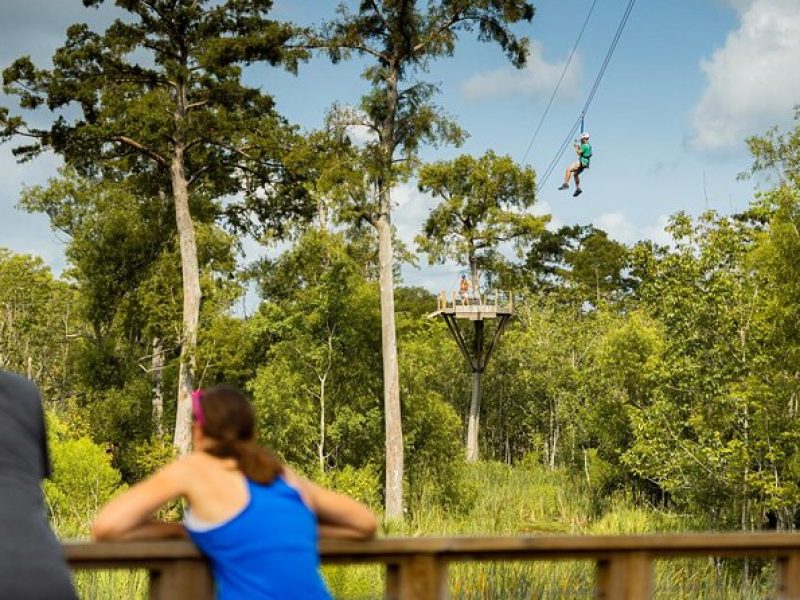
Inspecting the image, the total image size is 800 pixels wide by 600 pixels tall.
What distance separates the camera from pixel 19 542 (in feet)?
6.73

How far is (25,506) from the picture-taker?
2145 mm

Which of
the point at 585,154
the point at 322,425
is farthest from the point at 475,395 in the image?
the point at 585,154

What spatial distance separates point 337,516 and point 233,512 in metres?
0.31

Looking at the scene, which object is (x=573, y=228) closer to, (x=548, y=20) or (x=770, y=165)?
(x=548, y=20)

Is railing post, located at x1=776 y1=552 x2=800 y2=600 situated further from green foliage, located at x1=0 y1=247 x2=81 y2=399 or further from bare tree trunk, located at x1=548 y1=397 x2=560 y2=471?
green foliage, located at x1=0 y1=247 x2=81 y2=399

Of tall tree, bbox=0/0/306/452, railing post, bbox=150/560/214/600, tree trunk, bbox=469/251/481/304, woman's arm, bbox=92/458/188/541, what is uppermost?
tall tree, bbox=0/0/306/452

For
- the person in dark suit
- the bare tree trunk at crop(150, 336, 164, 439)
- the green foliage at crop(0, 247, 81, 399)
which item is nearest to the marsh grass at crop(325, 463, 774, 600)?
the person in dark suit

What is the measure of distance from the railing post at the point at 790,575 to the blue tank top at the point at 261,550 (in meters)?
1.51

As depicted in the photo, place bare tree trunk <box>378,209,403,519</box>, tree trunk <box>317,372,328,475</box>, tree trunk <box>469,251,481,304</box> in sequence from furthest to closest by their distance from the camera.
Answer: tree trunk <box>469,251,481,304</box> → tree trunk <box>317,372,328,475</box> → bare tree trunk <box>378,209,403,519</box>

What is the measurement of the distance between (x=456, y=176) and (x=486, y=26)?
13321 millimetres

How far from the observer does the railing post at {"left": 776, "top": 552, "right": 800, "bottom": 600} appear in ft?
9.38

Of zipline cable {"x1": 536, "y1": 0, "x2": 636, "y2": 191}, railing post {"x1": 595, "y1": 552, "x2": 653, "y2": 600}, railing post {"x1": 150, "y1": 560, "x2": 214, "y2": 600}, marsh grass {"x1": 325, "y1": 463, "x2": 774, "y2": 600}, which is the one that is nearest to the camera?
railing post {"x1": 150, "y1": 560, "x2": 214, "y2": 600}

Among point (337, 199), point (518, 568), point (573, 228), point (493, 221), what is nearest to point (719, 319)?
point (337, 199)

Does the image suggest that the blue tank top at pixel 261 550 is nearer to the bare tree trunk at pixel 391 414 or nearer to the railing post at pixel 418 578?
the railing post at pixel 418 578
